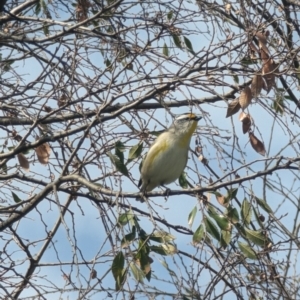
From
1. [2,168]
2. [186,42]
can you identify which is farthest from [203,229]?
[2,168]

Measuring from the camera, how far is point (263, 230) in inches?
165

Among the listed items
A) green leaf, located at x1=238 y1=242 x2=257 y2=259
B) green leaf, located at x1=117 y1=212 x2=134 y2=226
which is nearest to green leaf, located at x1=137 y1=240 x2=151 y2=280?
green leaf, located at x1=117 y1=212 x2=134 y2=226

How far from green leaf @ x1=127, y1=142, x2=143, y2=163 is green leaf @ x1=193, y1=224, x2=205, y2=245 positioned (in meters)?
0.73

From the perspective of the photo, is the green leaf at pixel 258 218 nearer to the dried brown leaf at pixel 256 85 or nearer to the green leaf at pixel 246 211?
the green leaf at pixel 246 211

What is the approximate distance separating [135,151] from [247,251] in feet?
3.41

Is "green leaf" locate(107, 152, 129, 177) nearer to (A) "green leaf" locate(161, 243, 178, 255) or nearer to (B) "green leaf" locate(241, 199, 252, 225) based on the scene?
(A) "green leaf" locate(161, 243, 178, 255)

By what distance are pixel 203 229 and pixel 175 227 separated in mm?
250

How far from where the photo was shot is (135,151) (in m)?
4.74

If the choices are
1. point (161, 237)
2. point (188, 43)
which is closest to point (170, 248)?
point (161, 237)

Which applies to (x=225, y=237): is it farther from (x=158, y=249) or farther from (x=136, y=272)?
(x=136, y=272)

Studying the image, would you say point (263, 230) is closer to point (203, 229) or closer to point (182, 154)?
point (203, 229)

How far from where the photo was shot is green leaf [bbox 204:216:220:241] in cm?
420

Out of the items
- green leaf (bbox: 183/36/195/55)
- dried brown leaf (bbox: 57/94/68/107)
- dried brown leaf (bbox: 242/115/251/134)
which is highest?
green leaf (bbox: 183/36/195/55)

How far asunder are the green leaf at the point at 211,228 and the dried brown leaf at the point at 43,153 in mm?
1007
